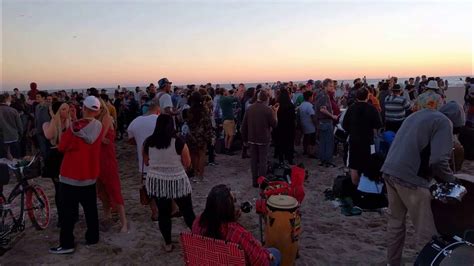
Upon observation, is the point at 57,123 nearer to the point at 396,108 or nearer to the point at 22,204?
the point at 22,204

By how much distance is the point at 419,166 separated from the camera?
10.2 ft

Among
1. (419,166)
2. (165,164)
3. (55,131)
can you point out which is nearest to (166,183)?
(165,164)

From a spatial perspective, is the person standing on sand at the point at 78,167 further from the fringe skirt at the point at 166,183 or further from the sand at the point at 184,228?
the fringe skirt at the point at 166,183

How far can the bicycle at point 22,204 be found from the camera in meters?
4.46

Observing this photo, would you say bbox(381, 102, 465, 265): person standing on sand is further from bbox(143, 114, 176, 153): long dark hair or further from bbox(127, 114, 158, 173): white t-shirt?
bbox(127, 114, 158, 173): white t-shirt

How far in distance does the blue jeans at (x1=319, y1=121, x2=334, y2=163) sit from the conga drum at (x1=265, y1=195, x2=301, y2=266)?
15.6 feet

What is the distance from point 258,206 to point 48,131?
8.40 ft

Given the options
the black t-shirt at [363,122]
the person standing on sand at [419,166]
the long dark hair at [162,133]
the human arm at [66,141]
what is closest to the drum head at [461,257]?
the person standing on sand at [419,166]

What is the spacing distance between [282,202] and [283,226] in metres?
0.22

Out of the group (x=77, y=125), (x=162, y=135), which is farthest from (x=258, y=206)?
(x=77, y=125)

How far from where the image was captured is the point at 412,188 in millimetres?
3156

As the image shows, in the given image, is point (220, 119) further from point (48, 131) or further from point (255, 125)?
point (48, 131)

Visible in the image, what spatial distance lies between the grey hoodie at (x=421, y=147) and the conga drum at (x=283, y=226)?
36.5 inches

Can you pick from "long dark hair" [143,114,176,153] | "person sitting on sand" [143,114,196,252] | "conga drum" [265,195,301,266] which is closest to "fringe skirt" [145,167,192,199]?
"person sitting on sand" [143,114,196,252]
